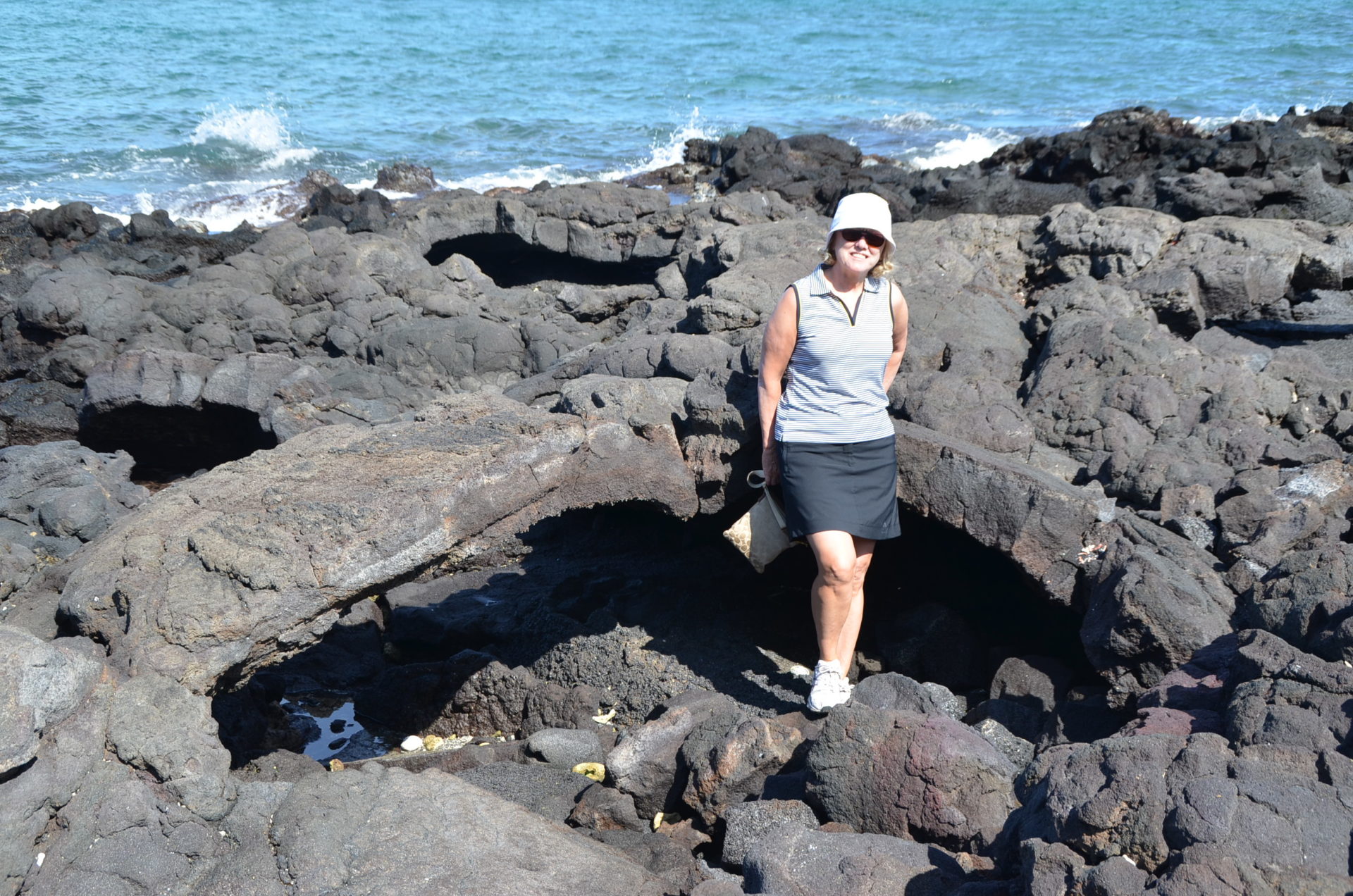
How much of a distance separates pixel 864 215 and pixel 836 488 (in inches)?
37.7

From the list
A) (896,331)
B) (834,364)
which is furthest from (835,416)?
(896,331)

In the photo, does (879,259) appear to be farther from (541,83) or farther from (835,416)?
(541,83)

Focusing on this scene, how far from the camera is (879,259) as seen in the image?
12.4 ft

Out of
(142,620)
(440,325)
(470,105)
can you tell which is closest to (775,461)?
(142,620)

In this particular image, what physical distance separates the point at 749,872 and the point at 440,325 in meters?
6.10

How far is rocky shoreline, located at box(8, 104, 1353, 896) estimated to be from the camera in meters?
2.76

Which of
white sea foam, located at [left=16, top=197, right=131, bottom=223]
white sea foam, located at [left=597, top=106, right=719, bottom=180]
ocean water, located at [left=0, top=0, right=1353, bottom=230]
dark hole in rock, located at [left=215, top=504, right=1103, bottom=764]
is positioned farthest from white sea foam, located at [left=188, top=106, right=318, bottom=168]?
dark hole in rock, located at [left=215, top=504, right=1103, bottom=764]

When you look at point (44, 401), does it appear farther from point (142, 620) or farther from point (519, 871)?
point (519, 871)

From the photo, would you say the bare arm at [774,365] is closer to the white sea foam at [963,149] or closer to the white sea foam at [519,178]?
the white sea foam at [519,178]

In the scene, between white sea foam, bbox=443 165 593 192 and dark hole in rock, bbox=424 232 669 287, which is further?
white sea foam, bbox=443 165 593 192

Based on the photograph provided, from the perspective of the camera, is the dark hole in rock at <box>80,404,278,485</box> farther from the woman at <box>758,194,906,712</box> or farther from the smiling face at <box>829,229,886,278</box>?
the smiling face at <box>829,229,886,278</box>

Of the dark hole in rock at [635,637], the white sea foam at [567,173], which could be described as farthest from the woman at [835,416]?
the white sea foam at [567,173]

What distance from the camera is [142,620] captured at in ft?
10.7

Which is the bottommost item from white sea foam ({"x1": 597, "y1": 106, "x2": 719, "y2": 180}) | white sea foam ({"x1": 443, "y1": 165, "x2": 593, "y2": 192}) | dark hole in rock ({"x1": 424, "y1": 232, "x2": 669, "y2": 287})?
white sea foam ({"x1": 443, "y1": 165, "x2": 593, "y2": 192})
